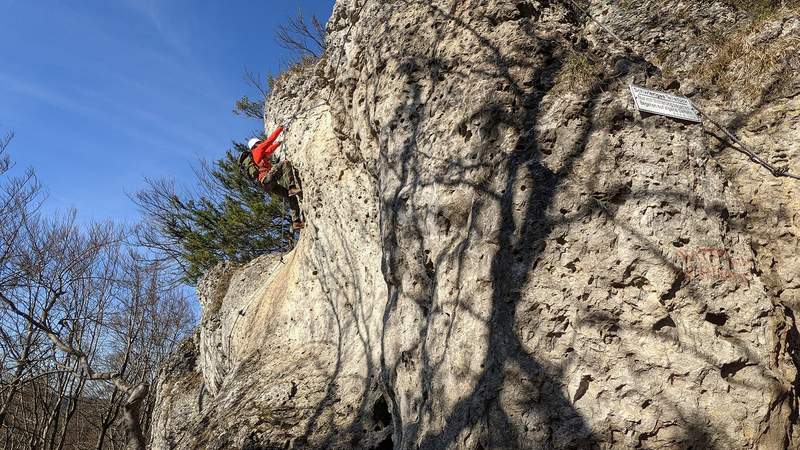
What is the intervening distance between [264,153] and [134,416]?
480cm

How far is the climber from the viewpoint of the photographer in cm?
840

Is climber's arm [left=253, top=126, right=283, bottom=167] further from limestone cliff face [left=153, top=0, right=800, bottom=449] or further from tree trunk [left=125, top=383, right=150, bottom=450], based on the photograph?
tree trunk [left=125, top=383, right=150, bottom=450]

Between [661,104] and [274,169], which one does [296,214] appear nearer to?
[274,169]

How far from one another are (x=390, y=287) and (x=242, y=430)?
226cm

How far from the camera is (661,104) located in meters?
3.39

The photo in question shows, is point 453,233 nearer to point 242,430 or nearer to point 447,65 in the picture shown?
point 447,65

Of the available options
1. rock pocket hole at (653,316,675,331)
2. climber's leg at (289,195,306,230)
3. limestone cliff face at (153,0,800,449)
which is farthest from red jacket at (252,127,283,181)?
rock pocket hole at (653,316,675,331)

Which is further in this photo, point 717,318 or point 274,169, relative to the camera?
point 274,169

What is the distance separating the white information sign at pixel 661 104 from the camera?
11.0 ft

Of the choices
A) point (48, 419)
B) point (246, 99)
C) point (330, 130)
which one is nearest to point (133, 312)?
point (48, 419)

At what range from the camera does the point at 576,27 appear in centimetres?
424

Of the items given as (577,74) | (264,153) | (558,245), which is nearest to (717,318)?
(558,245)

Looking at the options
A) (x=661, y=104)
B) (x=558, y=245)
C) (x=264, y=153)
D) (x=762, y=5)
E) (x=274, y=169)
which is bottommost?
(x=558, y=245)

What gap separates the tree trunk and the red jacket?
4421mm
